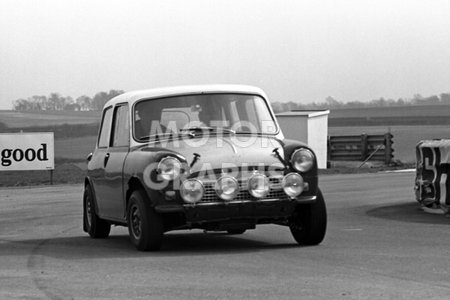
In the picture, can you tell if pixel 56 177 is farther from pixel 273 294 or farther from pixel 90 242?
pixel 273 294

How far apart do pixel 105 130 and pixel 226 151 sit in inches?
104

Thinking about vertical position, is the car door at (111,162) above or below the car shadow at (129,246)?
above

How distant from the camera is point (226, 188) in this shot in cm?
1051

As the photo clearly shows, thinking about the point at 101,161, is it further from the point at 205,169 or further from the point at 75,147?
the point at 75,147

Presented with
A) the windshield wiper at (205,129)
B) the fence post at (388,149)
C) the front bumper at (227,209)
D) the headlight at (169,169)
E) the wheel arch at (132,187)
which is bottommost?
the fence post at (388,149)

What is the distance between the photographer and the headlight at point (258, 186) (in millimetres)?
10562

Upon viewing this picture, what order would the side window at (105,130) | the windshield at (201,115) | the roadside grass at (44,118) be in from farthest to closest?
the roadside grass at (44,118)
the side window at (105,130)
the windshield at (201,115)

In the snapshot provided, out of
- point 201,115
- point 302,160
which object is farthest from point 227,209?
point 201,115

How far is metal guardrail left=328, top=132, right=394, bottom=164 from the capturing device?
141 feet

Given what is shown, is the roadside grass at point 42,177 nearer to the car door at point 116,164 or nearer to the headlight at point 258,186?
the car door at point 116,164

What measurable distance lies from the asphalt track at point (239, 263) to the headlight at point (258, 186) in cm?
55

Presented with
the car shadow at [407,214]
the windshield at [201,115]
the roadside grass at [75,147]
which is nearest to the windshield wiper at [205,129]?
the windshield at [201,115]

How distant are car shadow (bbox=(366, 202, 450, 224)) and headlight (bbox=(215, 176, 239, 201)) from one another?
168 inches

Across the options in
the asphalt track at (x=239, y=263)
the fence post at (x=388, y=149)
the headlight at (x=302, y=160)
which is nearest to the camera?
the asphalt track at (x=239, y=263)
